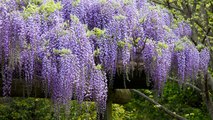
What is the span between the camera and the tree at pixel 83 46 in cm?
419

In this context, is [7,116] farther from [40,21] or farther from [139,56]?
[40,21]

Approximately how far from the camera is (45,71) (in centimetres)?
423

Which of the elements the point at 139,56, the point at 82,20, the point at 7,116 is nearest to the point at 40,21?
the point at 82,20

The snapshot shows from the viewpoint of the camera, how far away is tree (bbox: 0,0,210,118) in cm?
419

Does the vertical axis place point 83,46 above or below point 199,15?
below

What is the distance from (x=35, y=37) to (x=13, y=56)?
30 cm

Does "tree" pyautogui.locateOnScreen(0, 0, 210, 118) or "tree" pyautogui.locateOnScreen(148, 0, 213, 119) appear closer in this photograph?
"tree" pyautogui.locateOnScreen(0, 0, 210, 118)

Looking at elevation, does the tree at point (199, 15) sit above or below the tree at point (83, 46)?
above

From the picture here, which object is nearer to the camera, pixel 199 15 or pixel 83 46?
pixel 83 46

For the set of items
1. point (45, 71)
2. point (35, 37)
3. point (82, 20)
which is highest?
point (82, 20)

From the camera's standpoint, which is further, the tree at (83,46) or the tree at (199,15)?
the tree at (199,15)

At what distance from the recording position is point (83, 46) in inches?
175

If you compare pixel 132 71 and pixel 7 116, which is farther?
pixel 7 116

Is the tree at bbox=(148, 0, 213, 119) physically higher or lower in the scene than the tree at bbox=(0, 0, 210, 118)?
higher
